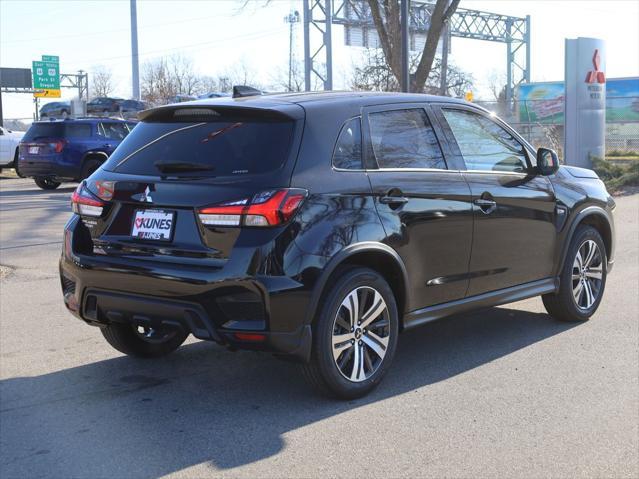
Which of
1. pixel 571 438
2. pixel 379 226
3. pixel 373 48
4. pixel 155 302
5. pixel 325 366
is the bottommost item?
pixel 571 438

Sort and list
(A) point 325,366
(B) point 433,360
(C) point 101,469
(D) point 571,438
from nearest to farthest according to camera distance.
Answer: (C) point 101,469 → (D) point 571,438 → (A) point 325,366 → (B) point 433,360

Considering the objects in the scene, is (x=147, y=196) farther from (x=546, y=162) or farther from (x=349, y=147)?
(x=546, y=162)

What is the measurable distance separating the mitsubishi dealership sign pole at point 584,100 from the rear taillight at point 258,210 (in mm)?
18495

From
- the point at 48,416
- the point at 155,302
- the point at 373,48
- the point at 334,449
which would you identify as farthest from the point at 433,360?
the point at 373,48

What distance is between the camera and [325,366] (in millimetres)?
4664

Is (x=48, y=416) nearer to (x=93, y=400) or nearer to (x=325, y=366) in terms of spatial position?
(x=93, y=400)

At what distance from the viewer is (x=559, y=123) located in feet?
163

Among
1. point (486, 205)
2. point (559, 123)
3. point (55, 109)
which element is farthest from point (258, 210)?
point (559, 123)

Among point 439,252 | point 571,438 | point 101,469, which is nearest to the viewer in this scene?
point 101,469

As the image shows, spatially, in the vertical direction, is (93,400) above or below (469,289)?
below

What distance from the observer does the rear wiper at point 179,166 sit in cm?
470

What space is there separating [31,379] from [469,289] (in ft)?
9.67

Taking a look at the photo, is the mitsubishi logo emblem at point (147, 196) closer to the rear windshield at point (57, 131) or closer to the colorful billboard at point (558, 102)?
the rear windshield at point (57, 131)

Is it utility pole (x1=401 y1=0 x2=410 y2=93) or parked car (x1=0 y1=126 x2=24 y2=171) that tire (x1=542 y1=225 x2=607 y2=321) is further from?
parked car (x1=0 y1=126 x2=24 y2=171)
